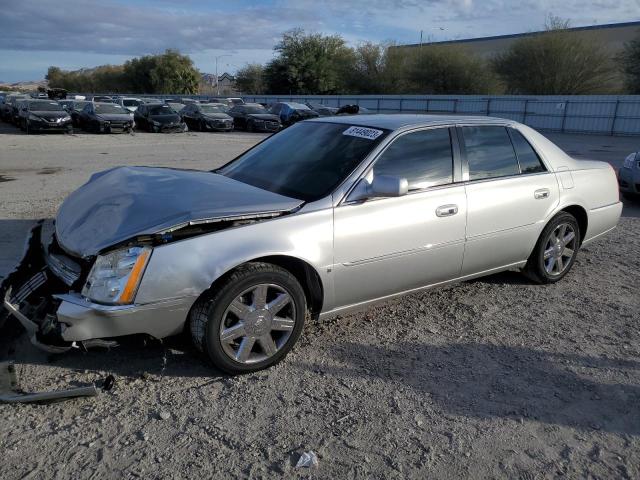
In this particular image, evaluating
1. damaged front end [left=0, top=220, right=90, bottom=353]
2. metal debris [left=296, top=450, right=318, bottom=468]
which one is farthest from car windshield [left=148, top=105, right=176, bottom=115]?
metal debris [left=296, top=450, right=318, bottom=468]

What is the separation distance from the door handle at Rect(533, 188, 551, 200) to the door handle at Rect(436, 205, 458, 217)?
1.01 metres

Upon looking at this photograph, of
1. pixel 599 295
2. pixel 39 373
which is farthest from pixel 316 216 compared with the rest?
pixel 599 295

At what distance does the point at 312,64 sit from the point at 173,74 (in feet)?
99.0

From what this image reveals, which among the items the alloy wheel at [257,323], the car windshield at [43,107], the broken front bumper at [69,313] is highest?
the broken front bumper at [69,313]

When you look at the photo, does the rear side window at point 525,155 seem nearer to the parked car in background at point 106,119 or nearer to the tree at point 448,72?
the parked car in background at point 106,119

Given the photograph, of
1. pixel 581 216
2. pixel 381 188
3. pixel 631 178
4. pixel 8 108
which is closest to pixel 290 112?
pixel 8 108

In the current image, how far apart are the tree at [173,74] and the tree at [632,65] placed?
196 feet

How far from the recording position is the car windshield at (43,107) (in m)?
22.8

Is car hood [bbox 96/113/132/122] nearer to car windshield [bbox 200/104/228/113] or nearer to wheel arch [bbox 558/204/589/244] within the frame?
car windshield [bbox 200/104/228/113]

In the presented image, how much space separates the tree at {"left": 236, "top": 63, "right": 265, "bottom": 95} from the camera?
7694 centimetres

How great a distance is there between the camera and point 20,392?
3.02 metres

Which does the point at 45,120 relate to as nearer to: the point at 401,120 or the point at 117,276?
the point at 401,120

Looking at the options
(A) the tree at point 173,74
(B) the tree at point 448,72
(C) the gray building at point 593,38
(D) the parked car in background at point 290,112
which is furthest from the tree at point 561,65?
(A) the tree at point 173,74

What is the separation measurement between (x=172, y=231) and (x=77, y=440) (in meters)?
1.19
